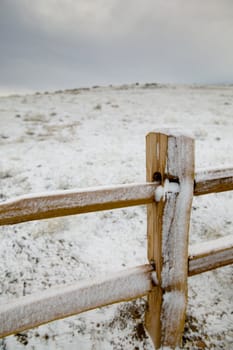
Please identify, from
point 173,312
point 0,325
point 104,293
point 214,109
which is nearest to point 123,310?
point 173,312

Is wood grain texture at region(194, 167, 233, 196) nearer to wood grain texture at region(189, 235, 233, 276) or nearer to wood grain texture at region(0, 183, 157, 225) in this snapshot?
wood grain texture at region(0, 183, 157, 225)

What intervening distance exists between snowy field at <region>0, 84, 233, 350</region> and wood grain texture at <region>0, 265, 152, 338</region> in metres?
0.11

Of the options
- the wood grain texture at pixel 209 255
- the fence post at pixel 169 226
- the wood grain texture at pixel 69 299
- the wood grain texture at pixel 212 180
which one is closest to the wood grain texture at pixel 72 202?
the fence post at pixel 169 226

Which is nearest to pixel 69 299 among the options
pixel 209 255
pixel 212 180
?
pixel 209 255

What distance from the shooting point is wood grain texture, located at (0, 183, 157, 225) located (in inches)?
49.5

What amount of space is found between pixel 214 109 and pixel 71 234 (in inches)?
388

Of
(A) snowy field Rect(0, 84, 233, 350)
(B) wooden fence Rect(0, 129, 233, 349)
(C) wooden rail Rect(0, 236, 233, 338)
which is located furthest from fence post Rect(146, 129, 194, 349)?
(A) snowy field Rect(0, 84, 233, 350)

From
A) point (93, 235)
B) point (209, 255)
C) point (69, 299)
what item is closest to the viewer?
point (69, 299)

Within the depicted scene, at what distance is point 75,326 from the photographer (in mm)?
2162

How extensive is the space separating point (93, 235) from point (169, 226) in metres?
1.98

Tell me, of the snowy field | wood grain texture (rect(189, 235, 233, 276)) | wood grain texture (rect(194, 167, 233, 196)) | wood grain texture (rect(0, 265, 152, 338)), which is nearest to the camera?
wood grain texture (rect(0, 265, 152, 338))

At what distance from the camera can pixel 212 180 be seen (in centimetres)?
162

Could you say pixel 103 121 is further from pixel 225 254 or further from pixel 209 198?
pixel 225 254

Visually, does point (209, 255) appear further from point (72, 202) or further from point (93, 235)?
point (93, 235)
